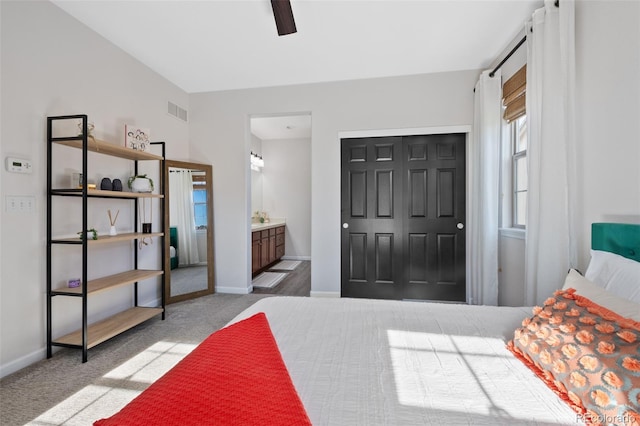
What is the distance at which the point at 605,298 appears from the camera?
101cm

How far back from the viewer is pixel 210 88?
375 cm

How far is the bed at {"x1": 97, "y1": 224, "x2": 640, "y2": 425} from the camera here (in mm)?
702

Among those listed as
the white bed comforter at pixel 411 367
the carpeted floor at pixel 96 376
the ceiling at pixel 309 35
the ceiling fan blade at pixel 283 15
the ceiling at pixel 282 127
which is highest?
the ceiling at pixel 282 127

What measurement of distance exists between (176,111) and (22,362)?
2.93 meters

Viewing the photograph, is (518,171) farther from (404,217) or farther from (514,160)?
(404,217)

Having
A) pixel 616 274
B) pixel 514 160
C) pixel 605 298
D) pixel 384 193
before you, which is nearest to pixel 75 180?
pixel 384 193

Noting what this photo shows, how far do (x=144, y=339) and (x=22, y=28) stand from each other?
2.54 meters

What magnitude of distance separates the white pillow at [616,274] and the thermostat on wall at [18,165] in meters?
3.47

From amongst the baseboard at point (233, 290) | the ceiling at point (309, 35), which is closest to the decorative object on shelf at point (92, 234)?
the baseboard at point (233, 290)

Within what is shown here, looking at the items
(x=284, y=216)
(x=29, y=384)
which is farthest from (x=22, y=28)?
(x=284, y=216)

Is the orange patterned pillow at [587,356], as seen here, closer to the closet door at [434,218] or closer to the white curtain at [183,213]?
the closet door at [434,218]

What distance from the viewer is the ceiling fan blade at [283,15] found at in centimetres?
194

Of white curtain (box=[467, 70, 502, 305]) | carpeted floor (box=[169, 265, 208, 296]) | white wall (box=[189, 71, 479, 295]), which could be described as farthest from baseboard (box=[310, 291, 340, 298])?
white curtain (box=[467, 70, 502, 305])

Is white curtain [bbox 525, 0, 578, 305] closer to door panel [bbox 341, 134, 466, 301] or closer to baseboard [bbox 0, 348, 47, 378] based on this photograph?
door panel [bbox 341, 134, 466, 301]
